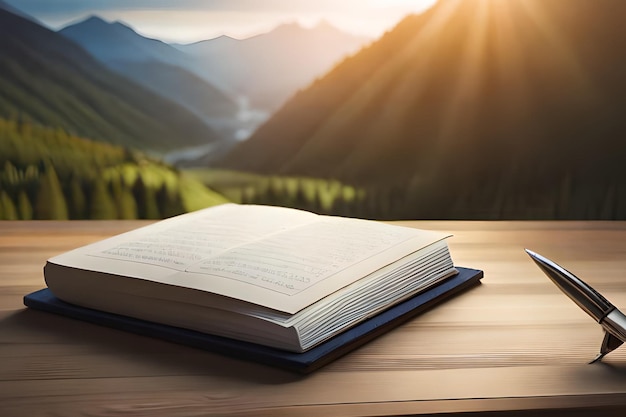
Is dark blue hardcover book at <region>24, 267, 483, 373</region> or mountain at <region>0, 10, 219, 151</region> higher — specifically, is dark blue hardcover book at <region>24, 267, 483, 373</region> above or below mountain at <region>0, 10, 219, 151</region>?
below

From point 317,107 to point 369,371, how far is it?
885 millimetres

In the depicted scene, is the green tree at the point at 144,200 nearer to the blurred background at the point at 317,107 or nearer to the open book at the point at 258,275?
the blurred background at the point at 317,107

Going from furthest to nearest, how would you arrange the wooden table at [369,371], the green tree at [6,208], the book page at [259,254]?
the green tree at [6,208], the book page at [259,254], the wooden table at [369,371]

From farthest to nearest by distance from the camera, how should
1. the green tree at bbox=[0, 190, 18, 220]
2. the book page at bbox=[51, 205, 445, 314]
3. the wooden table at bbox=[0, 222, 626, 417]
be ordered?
the green tree at bbox=[0, 190, 18, 220]
the book page at bbox=[51, 205, 445, 314]
the wooden table at bbox=[0, 222, 626, 417]

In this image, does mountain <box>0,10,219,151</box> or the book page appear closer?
the book page

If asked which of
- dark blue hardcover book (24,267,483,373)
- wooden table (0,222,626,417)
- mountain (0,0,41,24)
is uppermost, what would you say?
mountain (0,0,41,24)

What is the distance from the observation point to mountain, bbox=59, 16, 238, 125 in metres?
1.40

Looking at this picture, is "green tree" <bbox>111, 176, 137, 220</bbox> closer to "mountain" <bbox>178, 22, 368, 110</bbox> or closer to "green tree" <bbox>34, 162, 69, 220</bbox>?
"green tree" <bbox>34, 162, 69, 220</bbox>

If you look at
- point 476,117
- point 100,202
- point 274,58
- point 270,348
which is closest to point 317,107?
point 274,58

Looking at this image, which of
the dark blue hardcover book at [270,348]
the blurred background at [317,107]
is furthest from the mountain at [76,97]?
the dark blue hardcover book at [270,348]

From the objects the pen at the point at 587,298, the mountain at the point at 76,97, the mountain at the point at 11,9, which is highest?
the mountain at the point at 11,9

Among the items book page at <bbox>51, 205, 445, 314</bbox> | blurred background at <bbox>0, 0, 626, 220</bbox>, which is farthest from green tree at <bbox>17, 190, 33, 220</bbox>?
book page at <bbox>51, 205, 445, 314</bbox>

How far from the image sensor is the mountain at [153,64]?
1403 millimetres

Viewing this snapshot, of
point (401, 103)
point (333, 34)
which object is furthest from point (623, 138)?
point (333, 34)
